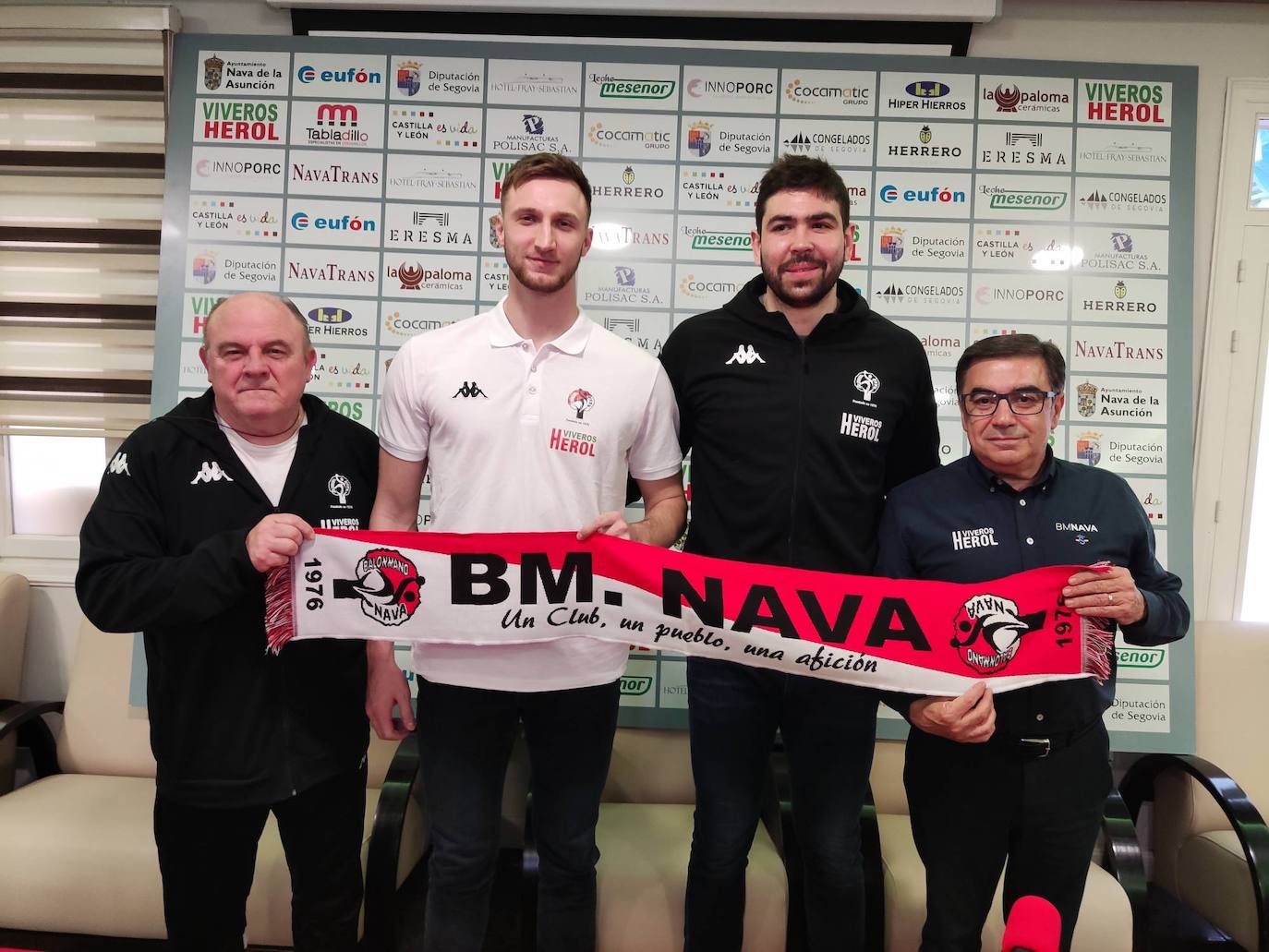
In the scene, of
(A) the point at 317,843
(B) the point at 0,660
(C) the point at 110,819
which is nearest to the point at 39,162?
(B) the point at 0,660

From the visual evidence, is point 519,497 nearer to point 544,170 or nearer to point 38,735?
point 544,170

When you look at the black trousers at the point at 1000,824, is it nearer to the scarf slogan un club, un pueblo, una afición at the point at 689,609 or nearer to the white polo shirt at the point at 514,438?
the scarf slogan un club, un pueblo, una afición at the point at 689,609

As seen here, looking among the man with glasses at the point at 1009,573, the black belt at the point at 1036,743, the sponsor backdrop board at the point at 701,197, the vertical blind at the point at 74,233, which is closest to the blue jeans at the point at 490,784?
the man with glasses at the point at 1009,573

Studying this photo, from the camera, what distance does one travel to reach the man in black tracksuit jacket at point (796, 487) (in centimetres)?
187

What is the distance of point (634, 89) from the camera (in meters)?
2.97

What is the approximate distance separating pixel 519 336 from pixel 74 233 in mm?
2429

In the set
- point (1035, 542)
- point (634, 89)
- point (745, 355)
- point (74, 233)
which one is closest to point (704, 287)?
point (634, 89)

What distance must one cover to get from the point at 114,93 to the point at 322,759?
2.86m

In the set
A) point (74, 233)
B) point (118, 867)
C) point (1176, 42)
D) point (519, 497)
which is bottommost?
point (118, 867)

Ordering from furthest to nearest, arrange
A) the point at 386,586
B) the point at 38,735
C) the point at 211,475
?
the point at 38,735 → the point at 386,586 → the point at 211,475

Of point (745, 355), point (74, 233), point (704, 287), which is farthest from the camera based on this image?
point (74, 233)

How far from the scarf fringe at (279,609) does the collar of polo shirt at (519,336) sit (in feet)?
2.21

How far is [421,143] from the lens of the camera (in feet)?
9.80

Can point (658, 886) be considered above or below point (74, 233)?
below
